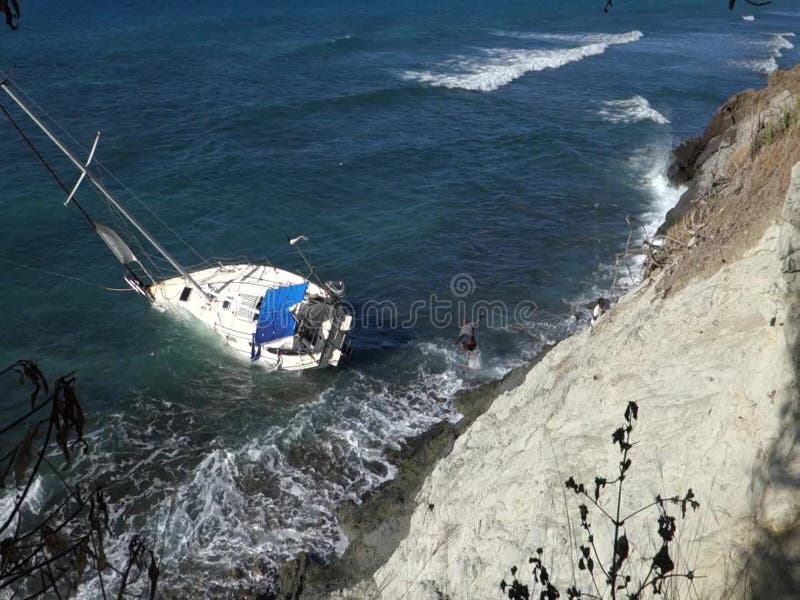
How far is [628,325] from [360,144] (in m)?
29.4

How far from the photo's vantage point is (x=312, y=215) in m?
32.3

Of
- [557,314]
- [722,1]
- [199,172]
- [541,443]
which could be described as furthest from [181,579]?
[722,1]

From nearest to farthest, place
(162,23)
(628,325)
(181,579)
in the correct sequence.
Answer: (628,325) < (181,579) < (162,23)

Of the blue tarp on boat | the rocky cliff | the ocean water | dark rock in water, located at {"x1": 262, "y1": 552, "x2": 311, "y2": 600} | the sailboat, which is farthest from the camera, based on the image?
the blue tarp on boat

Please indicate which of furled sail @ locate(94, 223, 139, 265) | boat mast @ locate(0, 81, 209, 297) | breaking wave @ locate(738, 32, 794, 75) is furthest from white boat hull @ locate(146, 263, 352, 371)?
breaking wave @ locate(738, 32, 794, 75)

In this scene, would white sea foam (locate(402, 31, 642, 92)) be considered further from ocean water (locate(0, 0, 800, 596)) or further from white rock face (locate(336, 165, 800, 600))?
white rock face (locate(336, 165, 800, 600))

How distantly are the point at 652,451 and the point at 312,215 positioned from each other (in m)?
24.7

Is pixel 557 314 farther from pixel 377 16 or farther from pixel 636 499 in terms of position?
pixel 377 16

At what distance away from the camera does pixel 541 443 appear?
38.5 ft

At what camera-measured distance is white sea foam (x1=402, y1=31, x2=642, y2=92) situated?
5159 centimetres

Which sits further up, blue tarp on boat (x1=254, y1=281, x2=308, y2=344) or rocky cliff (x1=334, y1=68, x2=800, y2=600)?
rocky cliff (x1=334, y1=68, x2=800, y2=600)

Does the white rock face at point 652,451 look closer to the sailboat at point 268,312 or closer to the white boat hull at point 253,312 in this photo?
the white boat hull at point 253,312

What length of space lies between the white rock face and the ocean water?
448 centimetres

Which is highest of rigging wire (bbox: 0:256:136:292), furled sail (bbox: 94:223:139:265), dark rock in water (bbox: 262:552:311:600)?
furled sail (bbox: 94:223:139:265)
